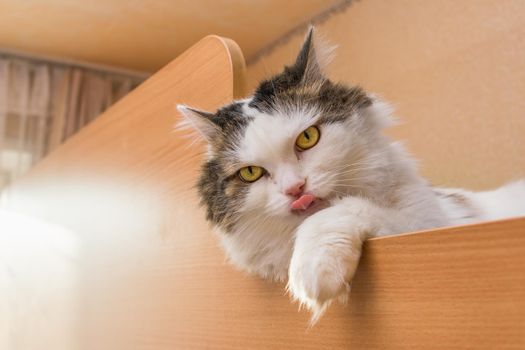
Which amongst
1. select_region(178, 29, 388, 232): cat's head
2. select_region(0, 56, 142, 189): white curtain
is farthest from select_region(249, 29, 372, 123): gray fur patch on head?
select_region(0, 56, 142, 189): white curtain

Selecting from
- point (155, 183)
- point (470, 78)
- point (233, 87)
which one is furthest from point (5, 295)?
point (470, 78)

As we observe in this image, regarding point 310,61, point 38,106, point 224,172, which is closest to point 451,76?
point 310,61

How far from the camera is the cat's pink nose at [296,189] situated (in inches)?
28.1

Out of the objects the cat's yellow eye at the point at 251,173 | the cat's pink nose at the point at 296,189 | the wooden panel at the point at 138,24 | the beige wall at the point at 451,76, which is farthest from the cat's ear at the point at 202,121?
the wooden panel at the point at 138,24

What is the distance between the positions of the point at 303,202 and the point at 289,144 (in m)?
0.09

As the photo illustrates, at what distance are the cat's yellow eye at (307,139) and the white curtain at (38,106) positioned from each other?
2282 mm

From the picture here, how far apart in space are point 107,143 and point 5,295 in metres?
1.05

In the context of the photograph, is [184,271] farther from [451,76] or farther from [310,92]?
[451,76]

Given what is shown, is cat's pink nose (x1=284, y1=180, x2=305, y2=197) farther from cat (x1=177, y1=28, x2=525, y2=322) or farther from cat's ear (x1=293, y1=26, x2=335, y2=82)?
cat's ear (x1=293, y1=26, x2=335, y2=82)

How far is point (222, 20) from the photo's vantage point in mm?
2414

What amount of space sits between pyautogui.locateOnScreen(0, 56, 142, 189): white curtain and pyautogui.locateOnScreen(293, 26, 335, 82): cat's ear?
221cm

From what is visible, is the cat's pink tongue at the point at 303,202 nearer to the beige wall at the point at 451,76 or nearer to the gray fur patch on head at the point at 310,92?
the gray fur patch on head at the point at 310,92

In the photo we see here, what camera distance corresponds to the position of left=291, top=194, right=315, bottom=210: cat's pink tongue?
712mm

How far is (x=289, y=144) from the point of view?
0.75 m
